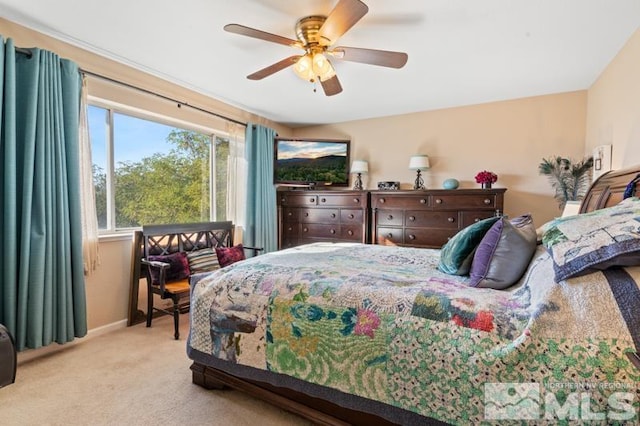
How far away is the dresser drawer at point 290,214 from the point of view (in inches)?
184

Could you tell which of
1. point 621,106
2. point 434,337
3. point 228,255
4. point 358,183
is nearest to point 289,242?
point 358,183

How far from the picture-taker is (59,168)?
7.73 ft

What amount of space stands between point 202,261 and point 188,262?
0.42 ft

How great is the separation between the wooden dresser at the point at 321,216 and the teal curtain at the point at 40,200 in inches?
105

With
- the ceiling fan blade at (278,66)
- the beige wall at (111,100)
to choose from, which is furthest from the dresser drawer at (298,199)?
the ceiling fan blade at (278,66)

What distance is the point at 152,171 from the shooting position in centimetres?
335

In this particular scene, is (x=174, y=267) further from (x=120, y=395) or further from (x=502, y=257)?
(x=502, y=257)

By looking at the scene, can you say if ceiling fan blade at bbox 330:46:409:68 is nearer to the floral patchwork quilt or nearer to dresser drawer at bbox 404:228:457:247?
the floral patchwork quilt

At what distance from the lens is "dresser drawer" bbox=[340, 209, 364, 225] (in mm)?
4184

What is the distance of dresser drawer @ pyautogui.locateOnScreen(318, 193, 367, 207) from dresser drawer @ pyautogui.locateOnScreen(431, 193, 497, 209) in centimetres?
90

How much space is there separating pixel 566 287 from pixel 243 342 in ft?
4.75

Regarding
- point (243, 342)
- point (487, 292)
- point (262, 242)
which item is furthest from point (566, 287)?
point (262, 242)

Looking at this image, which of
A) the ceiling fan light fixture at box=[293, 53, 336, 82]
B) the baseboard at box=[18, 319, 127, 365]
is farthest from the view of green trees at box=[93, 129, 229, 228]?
the ceiling fan light fixture at box=[293, 53, 336, 82]

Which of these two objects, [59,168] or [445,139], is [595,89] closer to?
[445,139]
